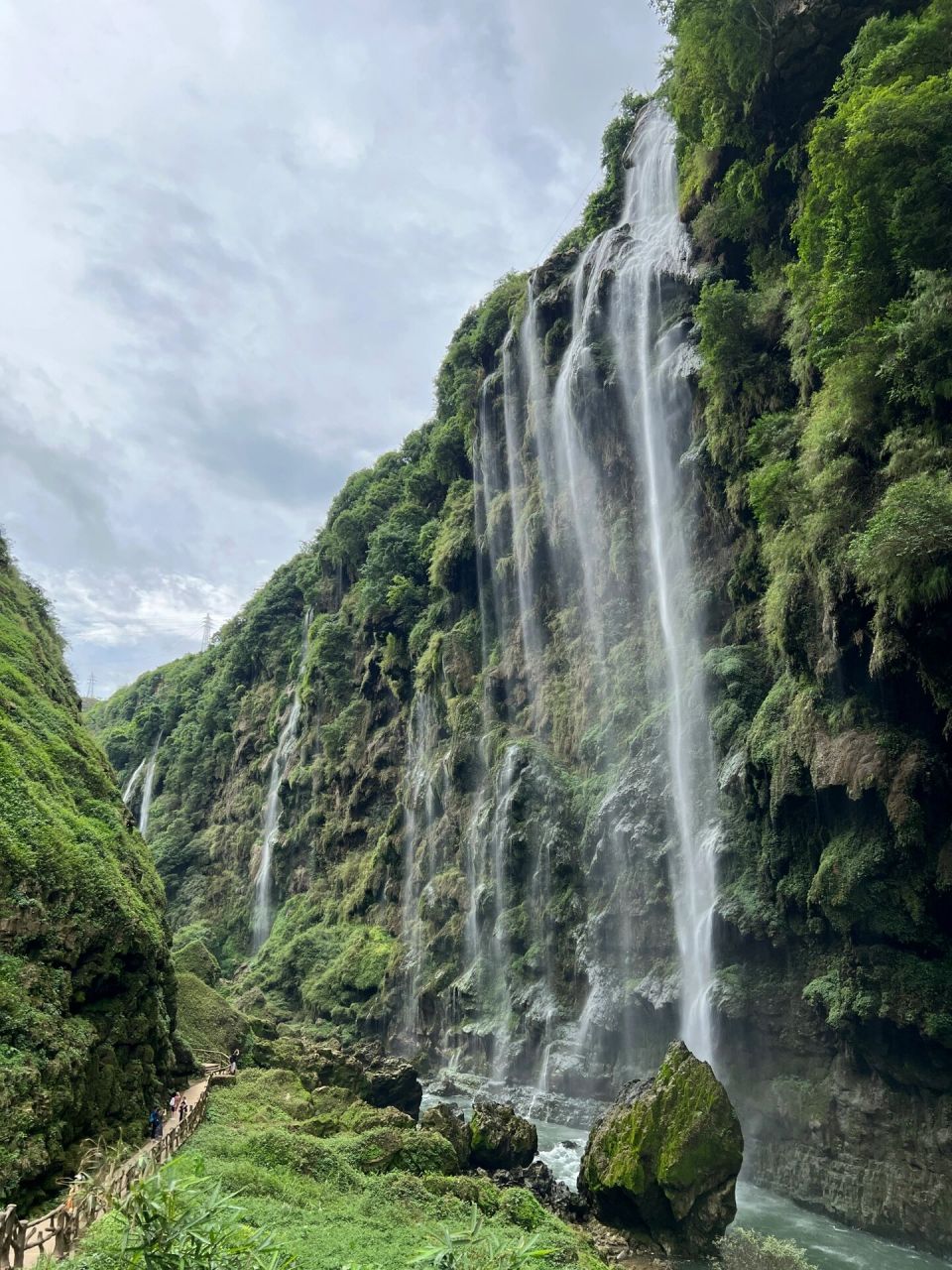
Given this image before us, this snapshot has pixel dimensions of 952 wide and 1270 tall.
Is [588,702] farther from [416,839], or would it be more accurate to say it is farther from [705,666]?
[416,839]

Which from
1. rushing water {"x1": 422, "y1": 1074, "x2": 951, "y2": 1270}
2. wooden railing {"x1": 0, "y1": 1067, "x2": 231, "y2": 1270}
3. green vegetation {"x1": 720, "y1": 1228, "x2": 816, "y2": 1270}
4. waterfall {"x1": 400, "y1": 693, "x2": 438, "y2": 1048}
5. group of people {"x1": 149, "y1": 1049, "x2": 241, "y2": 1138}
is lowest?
rushing water {"x1": 422, "y1": 1074, "x2": 951, "y2": 1270}

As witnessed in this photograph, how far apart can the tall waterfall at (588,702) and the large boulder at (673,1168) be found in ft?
18.9

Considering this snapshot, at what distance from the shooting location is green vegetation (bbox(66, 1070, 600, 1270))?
16.3 ft

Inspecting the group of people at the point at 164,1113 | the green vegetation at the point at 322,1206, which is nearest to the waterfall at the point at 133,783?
the green vegetation at the point at 322,1206

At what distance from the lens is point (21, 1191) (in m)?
9.30

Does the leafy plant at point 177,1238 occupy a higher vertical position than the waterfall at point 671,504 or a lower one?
lower

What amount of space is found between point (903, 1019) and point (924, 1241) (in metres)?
3.38

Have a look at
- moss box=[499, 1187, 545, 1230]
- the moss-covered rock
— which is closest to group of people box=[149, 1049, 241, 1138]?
moss box=[499, 1187, 545, 1230]

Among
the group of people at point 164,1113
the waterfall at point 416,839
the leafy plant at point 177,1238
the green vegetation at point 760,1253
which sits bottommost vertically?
the green vegetation at point 760,1253

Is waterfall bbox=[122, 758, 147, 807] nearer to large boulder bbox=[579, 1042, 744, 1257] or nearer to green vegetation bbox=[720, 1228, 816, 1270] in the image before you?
large boulder bbox=[579, 1042, 744, 1257]

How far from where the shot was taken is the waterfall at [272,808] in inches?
1788

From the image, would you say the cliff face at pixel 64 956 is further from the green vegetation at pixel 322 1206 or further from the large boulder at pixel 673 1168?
the large boulder at pixel 673 1168

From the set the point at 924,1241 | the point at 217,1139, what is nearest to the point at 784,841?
the point at 924,1241

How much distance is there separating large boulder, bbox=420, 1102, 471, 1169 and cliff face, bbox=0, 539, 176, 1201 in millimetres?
5205
